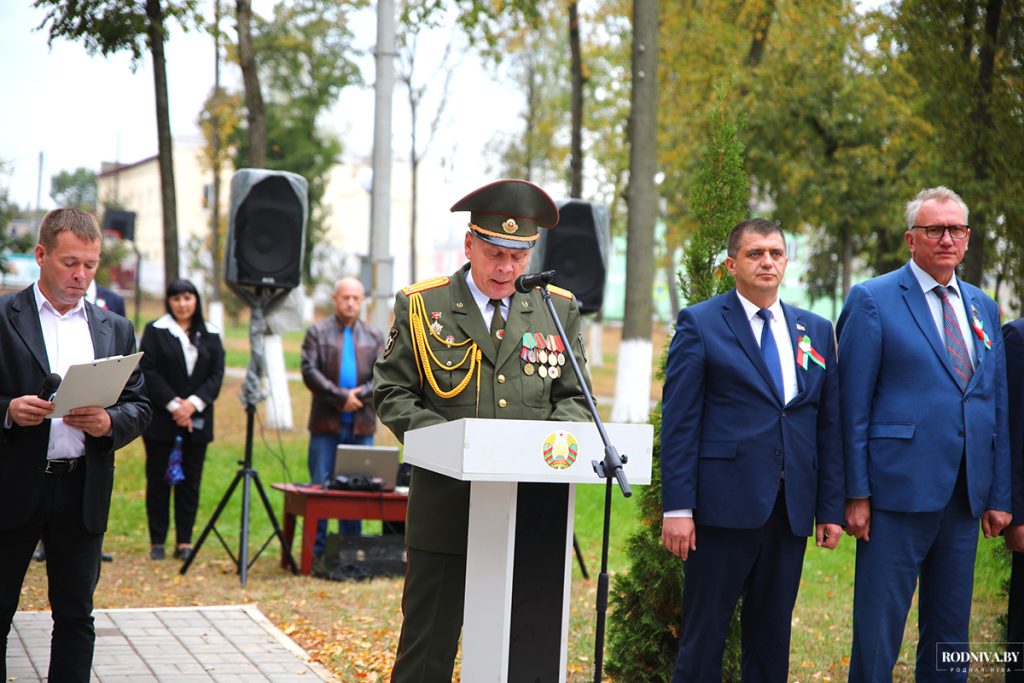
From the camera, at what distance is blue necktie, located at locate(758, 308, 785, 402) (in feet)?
13.8

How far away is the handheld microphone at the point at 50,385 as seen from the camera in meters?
4.09

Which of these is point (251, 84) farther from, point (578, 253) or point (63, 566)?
point (63, 566)

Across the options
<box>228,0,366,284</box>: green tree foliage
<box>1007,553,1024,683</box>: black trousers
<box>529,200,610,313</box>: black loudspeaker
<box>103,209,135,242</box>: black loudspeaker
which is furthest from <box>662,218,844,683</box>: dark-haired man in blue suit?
<box>228,0,366,284</box>: green tree foliage

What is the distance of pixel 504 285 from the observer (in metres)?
4.02

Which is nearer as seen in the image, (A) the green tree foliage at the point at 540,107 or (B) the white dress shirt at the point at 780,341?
(B) the white dress shirt at the point at 780,341

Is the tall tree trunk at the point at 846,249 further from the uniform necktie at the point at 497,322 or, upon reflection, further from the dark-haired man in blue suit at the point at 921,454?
the uniform necktie at the point at 497,322

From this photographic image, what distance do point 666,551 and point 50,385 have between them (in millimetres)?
2786

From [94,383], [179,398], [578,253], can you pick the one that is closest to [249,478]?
[179,398]

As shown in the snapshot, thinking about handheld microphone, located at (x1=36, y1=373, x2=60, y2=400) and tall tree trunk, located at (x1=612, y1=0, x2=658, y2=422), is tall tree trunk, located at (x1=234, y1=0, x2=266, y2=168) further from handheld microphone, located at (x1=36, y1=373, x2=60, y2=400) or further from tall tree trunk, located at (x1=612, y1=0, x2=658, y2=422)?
handheld microphone, located at (x1=36, y1=373, x2=60, y2=400)

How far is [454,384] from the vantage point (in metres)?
3.96

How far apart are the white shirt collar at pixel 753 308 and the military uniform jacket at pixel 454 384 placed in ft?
2.36

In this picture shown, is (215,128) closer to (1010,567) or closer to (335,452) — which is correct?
(335,452)

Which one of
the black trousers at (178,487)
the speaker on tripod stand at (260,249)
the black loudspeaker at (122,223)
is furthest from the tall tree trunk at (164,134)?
the speaker on tripod stand at (260,249)

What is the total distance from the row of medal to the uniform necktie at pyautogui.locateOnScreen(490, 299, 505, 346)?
0.29ft
